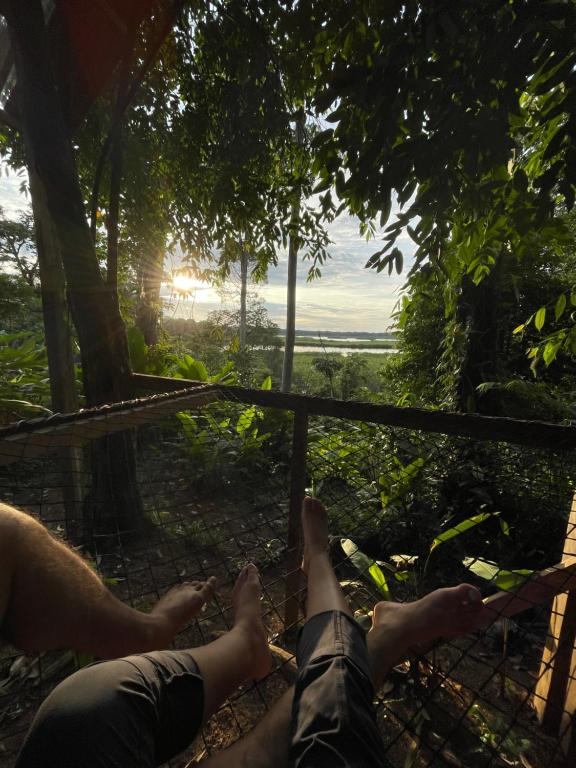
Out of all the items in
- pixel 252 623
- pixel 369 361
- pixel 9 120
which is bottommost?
pixel 369 361

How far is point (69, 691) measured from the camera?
2.03 feet

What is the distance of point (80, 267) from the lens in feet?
6.51

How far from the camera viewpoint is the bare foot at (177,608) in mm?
980

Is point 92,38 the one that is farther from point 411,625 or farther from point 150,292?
point 411,625

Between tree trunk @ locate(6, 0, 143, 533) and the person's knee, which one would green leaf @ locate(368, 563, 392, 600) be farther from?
tree trunk @ locate(6, 0, 143, 533)

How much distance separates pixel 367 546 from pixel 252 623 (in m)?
1.53

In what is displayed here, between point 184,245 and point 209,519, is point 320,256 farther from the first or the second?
point 209,519

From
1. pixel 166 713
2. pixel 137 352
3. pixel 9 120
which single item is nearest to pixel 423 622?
pixel 166 713

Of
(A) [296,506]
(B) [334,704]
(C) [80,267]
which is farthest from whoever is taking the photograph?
(C) [80,267]

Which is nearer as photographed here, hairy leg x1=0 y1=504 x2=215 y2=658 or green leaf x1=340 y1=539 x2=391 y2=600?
hairy leg x1=0 y1=504 x2=215 y2=658

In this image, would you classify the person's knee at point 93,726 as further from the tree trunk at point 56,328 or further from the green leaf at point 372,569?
the tree trunk at point 56,328

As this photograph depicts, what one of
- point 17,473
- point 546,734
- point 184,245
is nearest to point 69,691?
point 546,734

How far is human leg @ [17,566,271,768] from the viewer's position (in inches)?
22.1

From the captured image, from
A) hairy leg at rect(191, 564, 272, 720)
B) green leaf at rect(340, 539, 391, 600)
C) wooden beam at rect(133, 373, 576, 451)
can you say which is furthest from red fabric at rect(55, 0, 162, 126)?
green leaf at rect(340, 539, 391, 600)
